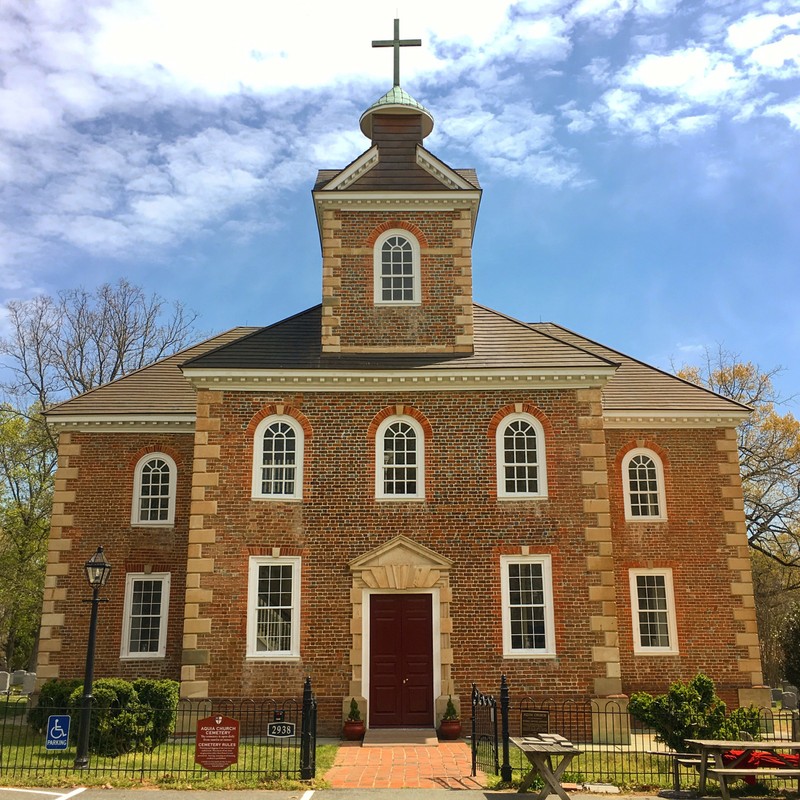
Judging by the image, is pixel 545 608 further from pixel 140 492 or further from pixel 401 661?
pixel 140 492

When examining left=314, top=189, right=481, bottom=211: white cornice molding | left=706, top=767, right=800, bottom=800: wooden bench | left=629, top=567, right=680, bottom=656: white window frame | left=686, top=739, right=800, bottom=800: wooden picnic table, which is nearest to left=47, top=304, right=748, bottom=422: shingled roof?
left=314, top=189, right=481, bottom=211: white cornice molding

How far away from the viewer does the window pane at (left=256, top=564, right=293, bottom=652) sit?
55.3ft

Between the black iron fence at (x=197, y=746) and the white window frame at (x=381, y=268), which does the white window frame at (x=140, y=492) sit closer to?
the black iron fence at (x=197, y=746)

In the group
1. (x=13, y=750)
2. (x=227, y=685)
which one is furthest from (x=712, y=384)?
(x=13, y=750)

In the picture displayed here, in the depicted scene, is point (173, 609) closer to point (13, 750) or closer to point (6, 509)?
point (13, 750)

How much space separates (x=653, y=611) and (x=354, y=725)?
8.27m

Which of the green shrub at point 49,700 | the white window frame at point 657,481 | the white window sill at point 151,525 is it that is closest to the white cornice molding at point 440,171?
the white window frame at point 657,481

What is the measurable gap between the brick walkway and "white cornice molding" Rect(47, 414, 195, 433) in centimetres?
921

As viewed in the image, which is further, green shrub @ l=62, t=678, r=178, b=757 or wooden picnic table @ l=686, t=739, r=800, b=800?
green shrub @ l=62, t=678, r=178, b=757

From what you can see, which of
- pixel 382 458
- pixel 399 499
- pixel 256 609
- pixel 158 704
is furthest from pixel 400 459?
pixel 158 704

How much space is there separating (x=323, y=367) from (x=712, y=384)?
2567 cm

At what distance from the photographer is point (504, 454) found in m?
18.0

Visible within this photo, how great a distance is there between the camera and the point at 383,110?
69.9ft

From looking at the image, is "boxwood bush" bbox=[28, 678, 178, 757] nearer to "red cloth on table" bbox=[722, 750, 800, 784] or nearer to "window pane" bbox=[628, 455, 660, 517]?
"red cloth on table" bbox=[722, 750, 800, 784]
